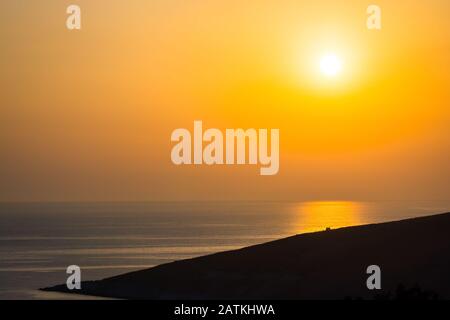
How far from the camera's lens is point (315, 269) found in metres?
69.4

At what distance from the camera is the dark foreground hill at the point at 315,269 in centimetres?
6438

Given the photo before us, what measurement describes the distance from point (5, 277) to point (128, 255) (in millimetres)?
40002

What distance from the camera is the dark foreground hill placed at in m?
64.4

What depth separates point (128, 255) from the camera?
159m

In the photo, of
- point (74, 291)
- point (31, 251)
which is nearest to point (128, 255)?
point (31, 251)
